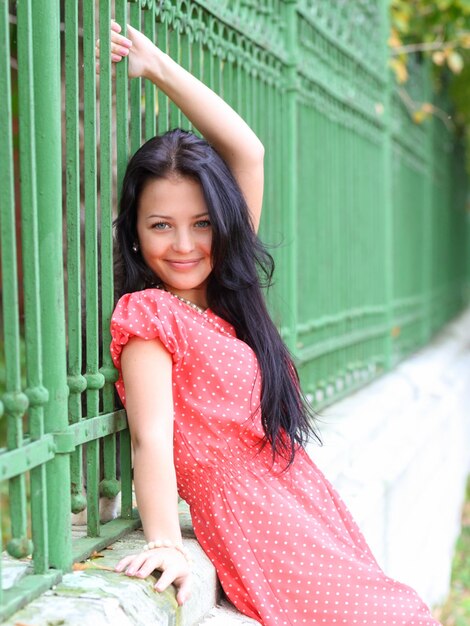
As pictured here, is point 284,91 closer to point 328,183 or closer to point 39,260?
point 328,183

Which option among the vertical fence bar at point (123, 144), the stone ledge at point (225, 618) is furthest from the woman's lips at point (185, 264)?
the stone ledge at point (225, 618)

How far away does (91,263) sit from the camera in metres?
2.31

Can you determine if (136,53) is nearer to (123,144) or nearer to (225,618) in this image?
(123,144)

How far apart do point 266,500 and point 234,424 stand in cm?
20

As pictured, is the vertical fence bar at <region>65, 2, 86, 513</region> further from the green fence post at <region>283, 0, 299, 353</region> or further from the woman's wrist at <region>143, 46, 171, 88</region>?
the green fence post at <region>283, 0, 299, 353</region>

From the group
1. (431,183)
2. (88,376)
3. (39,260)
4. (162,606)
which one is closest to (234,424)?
(88,376)

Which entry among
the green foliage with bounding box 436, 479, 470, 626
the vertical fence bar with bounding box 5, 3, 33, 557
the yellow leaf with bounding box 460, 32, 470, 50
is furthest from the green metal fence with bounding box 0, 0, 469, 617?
the green foliage with bounding box 436, 479, 470, 626

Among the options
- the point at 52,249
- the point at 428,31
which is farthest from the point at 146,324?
the point at 428,31

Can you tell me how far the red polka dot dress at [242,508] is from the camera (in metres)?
2.41

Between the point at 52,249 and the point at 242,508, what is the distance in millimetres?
823

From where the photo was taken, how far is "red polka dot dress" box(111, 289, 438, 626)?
241cm

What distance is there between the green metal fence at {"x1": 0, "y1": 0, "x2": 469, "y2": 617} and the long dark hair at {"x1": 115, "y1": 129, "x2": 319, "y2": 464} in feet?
0.35

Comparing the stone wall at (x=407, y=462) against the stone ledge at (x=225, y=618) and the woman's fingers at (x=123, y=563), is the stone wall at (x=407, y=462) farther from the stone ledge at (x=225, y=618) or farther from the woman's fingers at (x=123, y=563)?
the woman's fingers at (x=123, y=563)

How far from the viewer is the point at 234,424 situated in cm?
245
